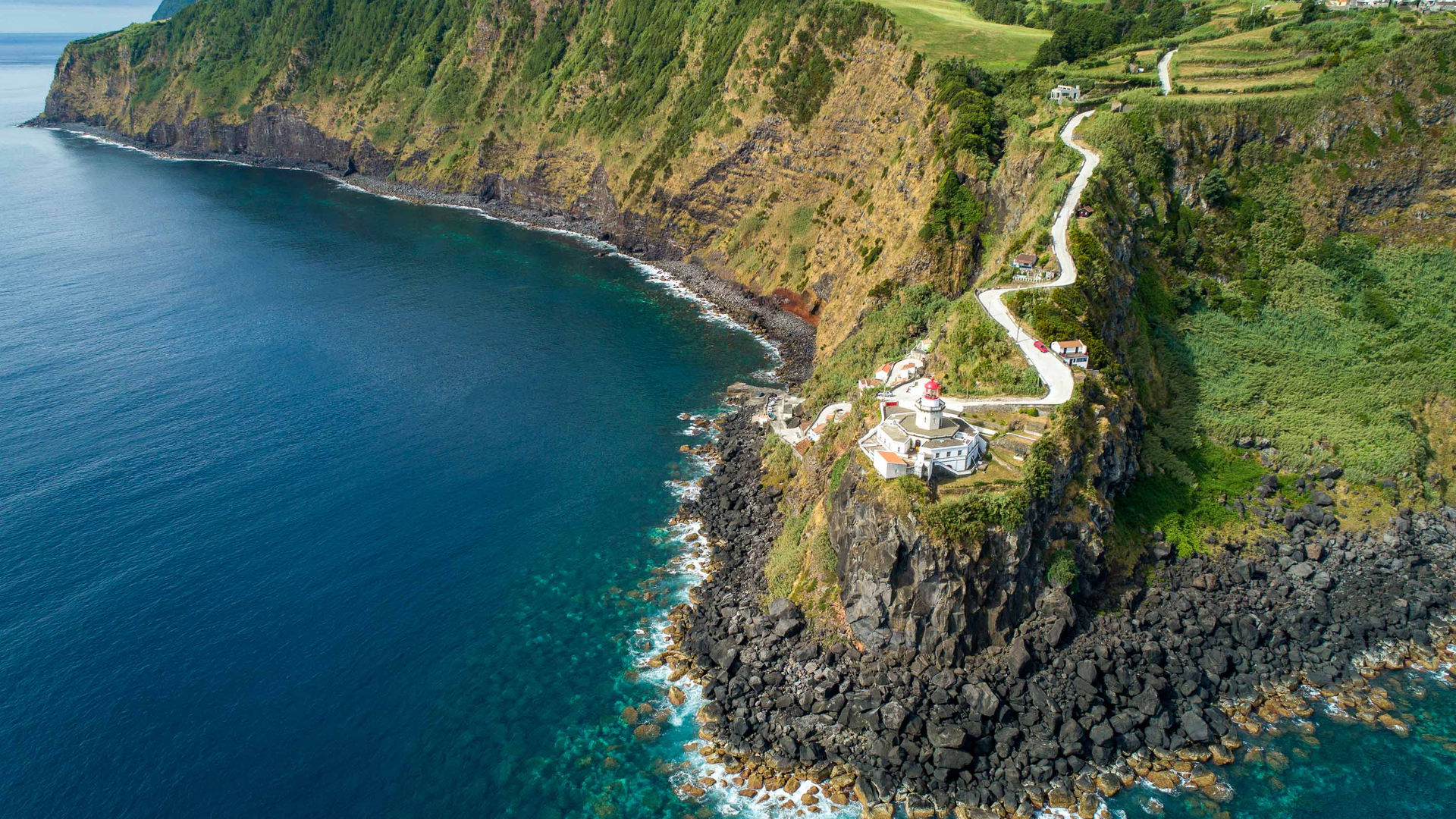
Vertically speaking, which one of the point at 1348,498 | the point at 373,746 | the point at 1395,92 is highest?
the point at 1395,92

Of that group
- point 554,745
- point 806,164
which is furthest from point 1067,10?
point 554,745

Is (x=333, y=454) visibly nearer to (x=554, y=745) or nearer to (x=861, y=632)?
(x=554, y=745)

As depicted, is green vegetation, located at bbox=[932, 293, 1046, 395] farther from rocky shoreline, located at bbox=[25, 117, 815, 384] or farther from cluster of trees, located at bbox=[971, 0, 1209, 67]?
cluster of trees, located at bbox=[971, 0, 1209, 67]

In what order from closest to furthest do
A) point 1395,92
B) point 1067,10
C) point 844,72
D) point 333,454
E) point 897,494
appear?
point 897,494
point 333,454
point 1395,92
point 844,72
point 1067,10

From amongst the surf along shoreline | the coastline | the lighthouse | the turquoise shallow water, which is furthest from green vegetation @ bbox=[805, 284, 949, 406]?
the turquoise shallow water

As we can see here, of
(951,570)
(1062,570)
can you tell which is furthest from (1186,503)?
(951,570)

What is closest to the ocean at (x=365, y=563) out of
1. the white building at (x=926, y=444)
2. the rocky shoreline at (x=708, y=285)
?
the rocky shoreline at (x=708, y=285)

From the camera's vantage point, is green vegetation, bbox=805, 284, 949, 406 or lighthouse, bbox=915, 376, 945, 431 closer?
lighthouse, bbox=915, 376, 945, 431

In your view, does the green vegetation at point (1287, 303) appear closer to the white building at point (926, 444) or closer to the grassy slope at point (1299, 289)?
the grassy slope at point (1299, 289)
